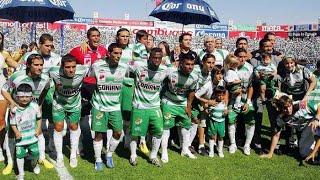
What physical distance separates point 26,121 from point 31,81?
59 cm

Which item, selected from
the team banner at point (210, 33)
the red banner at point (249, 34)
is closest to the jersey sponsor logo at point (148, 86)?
the team banner at point (210, 33)

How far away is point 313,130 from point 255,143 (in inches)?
50.4

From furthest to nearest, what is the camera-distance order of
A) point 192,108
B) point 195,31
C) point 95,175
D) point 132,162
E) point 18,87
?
1. point 195,31
2. point 192,108
3. point 132,162
4. point 95,175
5. point 18,87

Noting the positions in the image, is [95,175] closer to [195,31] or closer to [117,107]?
[117,107]

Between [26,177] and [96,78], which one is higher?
[96,78]

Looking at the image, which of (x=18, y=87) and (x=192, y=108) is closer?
(x=18, y=87)

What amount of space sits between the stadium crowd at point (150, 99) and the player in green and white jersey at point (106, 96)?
1cm

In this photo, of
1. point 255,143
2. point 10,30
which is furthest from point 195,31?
point 255,143

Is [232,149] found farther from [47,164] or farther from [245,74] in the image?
[47,164]

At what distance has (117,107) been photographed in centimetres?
630

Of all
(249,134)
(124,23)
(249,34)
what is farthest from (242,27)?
(249,134)

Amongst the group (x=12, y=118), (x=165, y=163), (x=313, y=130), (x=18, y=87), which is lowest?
(x=165, y=163)

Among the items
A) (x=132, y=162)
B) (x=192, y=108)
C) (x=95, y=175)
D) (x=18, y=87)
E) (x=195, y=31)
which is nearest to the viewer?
(x=18, y=87)

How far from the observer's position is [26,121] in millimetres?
5648
